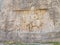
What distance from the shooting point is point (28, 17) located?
12.1ft

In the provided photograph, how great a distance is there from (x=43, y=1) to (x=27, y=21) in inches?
21.5

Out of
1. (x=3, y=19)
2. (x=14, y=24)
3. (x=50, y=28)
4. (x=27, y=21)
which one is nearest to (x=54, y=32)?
(x=50, y=28)

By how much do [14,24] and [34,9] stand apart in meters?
0.53

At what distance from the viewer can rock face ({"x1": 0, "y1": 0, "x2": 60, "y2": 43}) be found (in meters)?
3.64

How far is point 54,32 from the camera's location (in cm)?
354

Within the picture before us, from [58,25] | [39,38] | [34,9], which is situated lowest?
[39,38]

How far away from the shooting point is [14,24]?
3691mm

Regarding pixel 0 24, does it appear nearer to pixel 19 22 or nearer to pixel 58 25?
pixel 19 22

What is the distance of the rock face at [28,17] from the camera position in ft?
11.9

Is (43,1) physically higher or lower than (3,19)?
higher

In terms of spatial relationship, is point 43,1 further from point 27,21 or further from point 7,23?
point 7,23

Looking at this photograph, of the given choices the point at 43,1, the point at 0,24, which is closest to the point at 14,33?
the point at 0,24

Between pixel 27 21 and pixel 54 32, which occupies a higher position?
pixel 27 21

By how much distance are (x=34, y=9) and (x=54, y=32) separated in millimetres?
647
